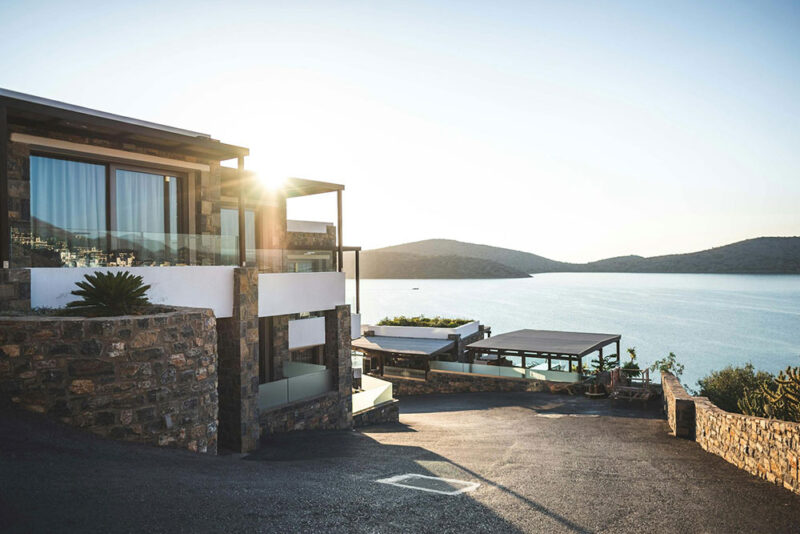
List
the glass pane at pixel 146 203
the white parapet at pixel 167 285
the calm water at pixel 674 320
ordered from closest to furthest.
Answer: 1. the white parapet at pixel 167 285
2. the glass pane at pixel 146 203
3. the calm water at pixel 674 320

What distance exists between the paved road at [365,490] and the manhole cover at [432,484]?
0.40 ft

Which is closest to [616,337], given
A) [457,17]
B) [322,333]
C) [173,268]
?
[322,333]

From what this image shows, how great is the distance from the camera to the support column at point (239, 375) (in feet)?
33.7

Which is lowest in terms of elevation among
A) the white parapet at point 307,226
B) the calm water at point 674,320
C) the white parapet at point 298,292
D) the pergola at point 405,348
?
the calm water at point 674,320

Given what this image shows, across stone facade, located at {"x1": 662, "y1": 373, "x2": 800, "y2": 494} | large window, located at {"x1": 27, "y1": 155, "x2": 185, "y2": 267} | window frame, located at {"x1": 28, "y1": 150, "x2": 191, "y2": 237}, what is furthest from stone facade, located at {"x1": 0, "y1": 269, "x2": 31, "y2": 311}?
stone facade, located at {"x1": 662, "y1": 373, "x2": 800, "y2": 494}

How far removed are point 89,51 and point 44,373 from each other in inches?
426

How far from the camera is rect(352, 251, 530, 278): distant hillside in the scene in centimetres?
13600

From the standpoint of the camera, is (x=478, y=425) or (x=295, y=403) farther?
(x=478, y=425)

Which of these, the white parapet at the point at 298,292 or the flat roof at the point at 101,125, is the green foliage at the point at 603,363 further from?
the flat roof at the point at 101,125

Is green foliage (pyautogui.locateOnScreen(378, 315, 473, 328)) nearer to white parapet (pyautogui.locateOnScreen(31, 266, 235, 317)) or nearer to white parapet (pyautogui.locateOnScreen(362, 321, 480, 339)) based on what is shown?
white parapet (pyautogui.locateOnScreen(362, 321, 480, 339))

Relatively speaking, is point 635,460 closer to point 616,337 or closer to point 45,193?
point 45,193

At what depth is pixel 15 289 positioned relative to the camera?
7.55m

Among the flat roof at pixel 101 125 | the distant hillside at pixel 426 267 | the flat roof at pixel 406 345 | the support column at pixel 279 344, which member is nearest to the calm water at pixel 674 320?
the distant hillside at pixel 426 267

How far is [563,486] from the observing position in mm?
7168
